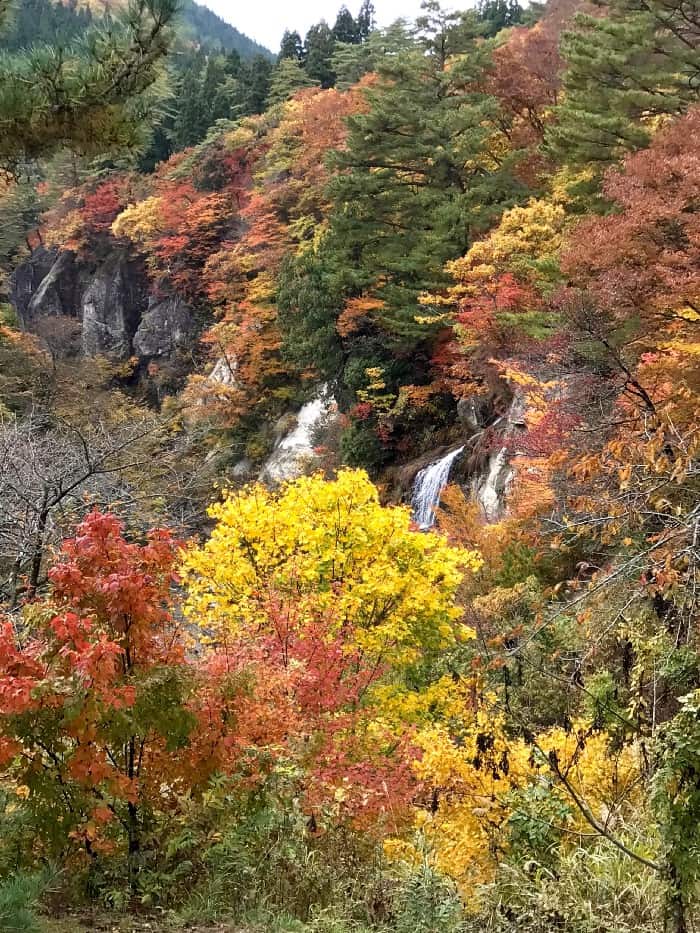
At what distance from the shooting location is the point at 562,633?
9.16 metres

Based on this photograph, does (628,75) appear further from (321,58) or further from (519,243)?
(321,58)

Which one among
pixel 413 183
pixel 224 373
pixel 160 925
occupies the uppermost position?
pixel 413 183

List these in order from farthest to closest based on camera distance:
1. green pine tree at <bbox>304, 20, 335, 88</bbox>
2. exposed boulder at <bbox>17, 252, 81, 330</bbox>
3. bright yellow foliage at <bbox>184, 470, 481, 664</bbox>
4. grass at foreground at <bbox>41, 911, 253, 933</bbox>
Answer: green pine tree at <bbox>304, 20, 335, 88</bbox>
exposed boulder at <bbox>17, 252, 81, 330</bbox>
bright yellow foliage at <bbox>184, 470, 481, 664</bbox>
grass at foreground at <bbox>41, 911, 253, 933</bbox>

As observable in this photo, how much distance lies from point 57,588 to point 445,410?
17.8m

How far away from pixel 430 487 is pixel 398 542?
9089mm

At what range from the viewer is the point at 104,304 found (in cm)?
3812

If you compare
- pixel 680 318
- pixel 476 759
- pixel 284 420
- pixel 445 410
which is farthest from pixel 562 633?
pixel 284 420

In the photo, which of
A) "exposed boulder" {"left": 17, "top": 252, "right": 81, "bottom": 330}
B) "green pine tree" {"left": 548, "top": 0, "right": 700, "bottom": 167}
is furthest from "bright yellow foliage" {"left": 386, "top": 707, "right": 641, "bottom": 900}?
"exposed boulder" {"left": 17, "top": 252, "right": 81, "bottom": 330}

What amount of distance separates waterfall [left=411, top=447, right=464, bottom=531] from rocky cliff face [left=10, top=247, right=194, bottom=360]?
1976cm

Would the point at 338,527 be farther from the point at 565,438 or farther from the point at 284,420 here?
the point at 284,420

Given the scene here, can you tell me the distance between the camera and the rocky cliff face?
35.6 m

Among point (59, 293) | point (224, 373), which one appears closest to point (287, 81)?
point (59, 293)

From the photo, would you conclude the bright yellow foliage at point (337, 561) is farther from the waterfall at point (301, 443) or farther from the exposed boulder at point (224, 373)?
the exposed boulder at point (224, 373)

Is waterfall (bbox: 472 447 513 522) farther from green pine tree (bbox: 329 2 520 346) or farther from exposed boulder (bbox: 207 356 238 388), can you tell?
exposed boulder (bbox: 207 356 238 388)
